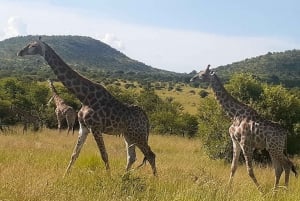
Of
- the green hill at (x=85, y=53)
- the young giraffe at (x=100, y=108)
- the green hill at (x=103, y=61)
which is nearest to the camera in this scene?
the young giraffe at (x=100, y=108)

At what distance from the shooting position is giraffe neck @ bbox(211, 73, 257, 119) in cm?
1133

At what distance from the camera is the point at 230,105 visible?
11648 millimetres

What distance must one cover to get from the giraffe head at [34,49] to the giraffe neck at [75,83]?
8cm

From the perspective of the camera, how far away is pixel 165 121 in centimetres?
3203

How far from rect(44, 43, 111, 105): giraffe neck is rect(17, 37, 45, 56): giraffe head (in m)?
0.08

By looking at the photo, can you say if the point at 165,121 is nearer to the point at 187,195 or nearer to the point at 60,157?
the point at 60,157

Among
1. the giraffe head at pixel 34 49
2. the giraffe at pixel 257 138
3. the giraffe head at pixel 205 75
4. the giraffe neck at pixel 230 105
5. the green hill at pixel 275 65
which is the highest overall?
the green hill at pixel 275 65

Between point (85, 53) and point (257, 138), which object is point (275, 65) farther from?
point (257, 138)

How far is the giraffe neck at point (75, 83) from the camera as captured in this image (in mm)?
10445

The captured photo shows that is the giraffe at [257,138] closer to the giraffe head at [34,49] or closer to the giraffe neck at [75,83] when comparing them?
the giraffe neck at [75,83]

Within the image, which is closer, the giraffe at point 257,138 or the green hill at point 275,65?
the giraffe at point 257,138

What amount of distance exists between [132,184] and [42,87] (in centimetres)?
2650

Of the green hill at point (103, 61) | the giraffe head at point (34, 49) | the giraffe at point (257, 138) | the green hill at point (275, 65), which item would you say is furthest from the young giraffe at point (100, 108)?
the green hill at point (103, 61)

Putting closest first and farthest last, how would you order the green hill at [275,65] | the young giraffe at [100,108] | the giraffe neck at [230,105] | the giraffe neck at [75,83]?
the young giraffe at [100,108] < the giraffe neck at [75,83] < the giraffe neck at [230,105] < the green hill at [275,65]
